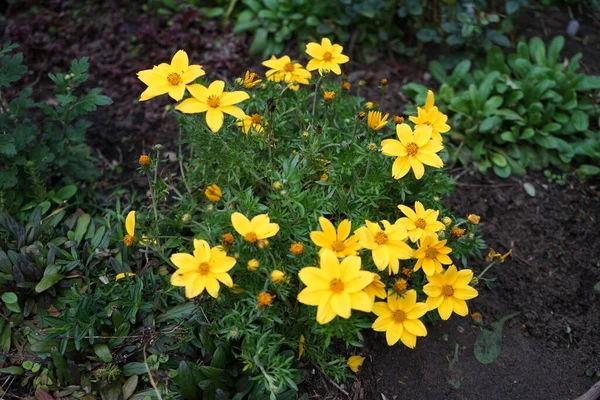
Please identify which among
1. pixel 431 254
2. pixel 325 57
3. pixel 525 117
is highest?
pixel 325 57

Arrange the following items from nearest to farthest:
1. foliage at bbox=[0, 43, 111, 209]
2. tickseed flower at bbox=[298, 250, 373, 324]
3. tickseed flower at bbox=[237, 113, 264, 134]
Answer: tickseed flower at bbox=[298, 250, 373, 324] < tickseed flower at bbox=[237, 113, 264, 134] < foliage at bbox=[0, 43, 111, 209]

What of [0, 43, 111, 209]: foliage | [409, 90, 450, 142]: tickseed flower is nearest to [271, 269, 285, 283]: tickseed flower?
[409, 90, 450, 142]: tickseed flower

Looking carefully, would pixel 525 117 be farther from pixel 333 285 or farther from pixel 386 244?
pixel 333 285

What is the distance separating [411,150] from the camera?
7.05 ft

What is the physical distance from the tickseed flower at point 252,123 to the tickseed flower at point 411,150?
1.75 feet

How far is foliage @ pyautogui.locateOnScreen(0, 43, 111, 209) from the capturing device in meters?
2.58

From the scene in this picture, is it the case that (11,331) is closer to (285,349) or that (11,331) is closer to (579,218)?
(285,349)

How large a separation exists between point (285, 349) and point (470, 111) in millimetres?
1979

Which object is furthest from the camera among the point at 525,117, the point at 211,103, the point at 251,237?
the point at 525,117

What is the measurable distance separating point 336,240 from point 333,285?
0.22 metres

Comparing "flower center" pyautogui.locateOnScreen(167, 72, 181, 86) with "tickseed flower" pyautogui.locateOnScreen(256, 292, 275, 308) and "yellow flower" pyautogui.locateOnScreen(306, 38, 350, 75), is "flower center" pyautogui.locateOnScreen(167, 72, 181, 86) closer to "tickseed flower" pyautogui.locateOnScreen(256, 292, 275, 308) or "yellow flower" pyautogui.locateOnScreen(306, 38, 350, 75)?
"yellow flower" pyautogui.locateOnScreen(306, 38, 350, 75)

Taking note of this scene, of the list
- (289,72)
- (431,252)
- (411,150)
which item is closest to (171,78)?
(289,72)

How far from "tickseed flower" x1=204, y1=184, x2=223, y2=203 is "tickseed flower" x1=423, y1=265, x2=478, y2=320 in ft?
2.94

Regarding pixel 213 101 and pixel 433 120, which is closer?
pixel 213 101
